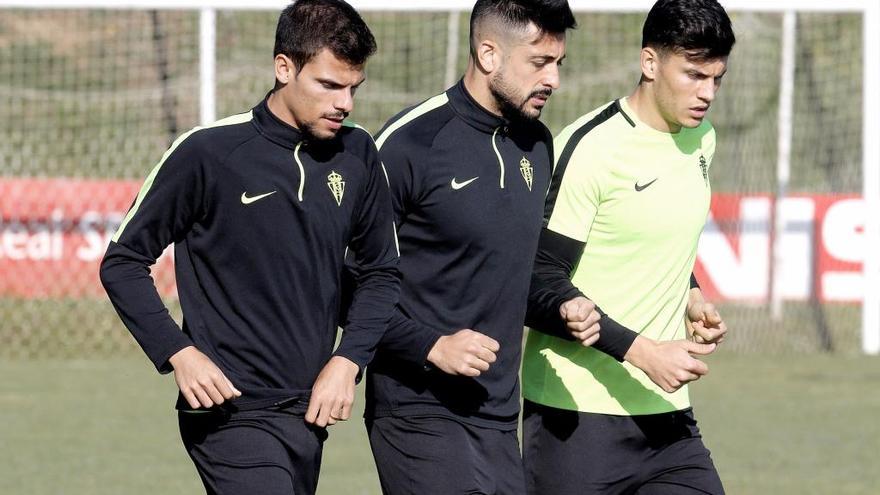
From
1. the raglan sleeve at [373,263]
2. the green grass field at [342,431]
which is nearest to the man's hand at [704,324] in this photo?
the raglan sleeve at [373,263]

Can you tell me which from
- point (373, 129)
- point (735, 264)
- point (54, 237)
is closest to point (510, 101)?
point (54, 237)

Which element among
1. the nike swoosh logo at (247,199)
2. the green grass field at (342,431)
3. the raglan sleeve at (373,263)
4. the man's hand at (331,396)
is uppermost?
the nike swoosh logo at (247,199)

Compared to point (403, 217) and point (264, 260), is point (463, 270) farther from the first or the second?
point (264, 260)

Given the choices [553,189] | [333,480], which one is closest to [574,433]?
[553,189]

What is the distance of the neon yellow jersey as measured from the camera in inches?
171

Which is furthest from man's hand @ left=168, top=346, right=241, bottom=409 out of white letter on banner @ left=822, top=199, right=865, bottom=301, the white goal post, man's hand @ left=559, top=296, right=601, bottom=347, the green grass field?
white letter on banner @ left=822, top=199, right=865, bottom=301

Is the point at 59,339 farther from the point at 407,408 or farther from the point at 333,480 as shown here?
the point at 407,408

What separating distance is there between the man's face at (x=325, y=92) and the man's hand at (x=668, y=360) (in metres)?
1.05

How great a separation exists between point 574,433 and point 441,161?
0.89 metres

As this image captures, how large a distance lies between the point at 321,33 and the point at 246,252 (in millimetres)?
597

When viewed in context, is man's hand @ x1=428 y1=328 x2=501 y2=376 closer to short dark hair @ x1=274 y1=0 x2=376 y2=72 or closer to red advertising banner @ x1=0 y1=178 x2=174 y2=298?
short dark hair @ x1=274 y1=0 x2=376 y2=72

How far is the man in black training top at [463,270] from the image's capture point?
415 centimetres

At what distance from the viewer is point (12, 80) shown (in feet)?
68.4

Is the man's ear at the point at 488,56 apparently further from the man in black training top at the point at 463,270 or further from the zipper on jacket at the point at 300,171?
the zipper on jacket at the point at 300,171
